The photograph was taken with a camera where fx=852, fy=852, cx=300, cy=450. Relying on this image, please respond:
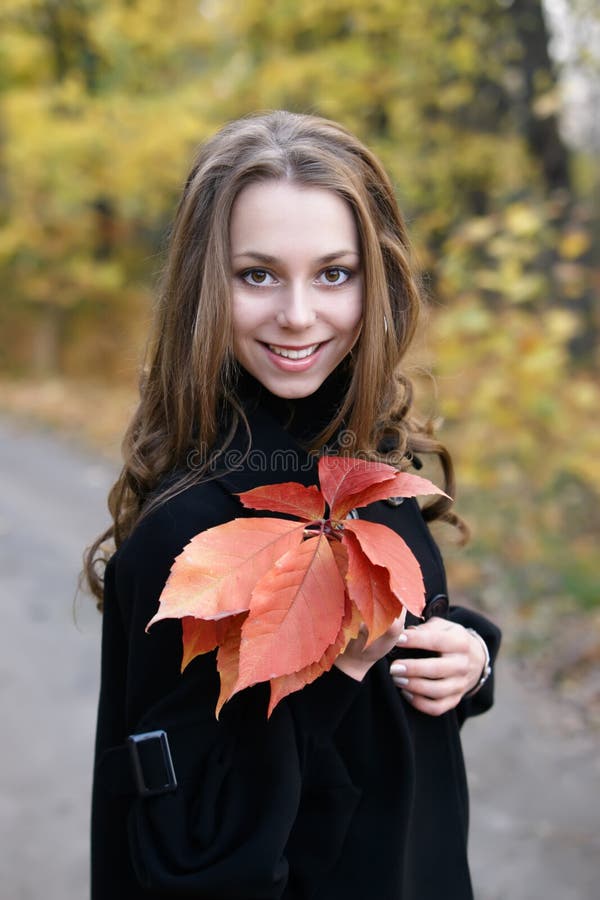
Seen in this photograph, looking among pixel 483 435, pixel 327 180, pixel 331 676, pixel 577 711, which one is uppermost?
pixel 483 435

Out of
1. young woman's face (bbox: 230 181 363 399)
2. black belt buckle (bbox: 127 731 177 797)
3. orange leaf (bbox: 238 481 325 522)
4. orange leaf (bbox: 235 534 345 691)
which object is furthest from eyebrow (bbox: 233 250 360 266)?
black belt buckle (bbox: 127 731 177 797)

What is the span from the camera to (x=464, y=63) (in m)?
6.14

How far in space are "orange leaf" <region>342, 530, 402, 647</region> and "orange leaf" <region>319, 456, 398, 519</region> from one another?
0.32ft

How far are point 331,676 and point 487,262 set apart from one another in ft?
22.6

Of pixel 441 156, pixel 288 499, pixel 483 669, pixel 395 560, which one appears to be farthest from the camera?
pixel 441 156

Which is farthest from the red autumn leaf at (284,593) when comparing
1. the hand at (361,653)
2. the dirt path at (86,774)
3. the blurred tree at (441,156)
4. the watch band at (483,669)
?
the dirt path at (86,774)

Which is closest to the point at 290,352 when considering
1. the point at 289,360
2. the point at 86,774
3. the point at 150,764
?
the point at 289,360

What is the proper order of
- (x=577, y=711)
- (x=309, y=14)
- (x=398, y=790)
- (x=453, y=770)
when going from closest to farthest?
(x=398, y=790)
(x=453, y=770)
(x=577, y=711)
(x=309, y=14)

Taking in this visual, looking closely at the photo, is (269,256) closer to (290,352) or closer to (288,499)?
(290,352)

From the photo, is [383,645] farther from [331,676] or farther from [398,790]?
[398,790]

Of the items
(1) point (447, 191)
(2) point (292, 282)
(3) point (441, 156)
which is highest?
(3) point (441, 156)

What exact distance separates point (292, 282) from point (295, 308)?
0.04 metres

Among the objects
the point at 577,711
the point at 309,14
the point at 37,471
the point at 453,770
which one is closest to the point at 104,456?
the point at 37,471

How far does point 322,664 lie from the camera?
111 centimetres
